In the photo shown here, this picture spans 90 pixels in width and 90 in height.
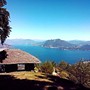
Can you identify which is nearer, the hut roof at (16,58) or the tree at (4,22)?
the tree at (4,22)

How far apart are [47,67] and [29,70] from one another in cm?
1032

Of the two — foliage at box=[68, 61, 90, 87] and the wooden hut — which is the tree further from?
foliage at box=[68, 61, 90, 87]

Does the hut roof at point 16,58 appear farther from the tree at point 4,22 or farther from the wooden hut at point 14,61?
the tree at point 4,22

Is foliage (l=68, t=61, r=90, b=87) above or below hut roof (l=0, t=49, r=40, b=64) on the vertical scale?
below

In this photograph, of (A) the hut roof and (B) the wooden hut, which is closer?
(B) the wooden hut

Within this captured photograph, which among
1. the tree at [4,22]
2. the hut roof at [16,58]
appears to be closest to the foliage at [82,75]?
the hut roof at [16,58]

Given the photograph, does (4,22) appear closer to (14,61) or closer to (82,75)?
(14,61)

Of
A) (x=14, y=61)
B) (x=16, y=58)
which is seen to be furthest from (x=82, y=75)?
(x=14, y=61)

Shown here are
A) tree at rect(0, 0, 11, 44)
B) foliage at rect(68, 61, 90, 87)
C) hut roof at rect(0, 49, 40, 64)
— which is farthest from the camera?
foliage at rect(68, 61, 90, 87)

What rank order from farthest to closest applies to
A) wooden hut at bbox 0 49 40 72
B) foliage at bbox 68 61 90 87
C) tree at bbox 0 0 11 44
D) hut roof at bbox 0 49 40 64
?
foliage at bbox 68 61 90 87 → hut roof at bbox 0 49 40 64 → wooden hut at bbox 0 49 40 72 → tree at bbox 0 0 11 44

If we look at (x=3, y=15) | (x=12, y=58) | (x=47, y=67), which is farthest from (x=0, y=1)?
(x=47, y=67)

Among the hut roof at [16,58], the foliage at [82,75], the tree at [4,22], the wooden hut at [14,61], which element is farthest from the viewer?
the foliage at [82,75]

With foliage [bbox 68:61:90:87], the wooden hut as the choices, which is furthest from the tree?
foliage [bbox 68:61:90:87]

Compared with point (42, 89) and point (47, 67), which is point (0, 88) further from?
point (47, 67)
